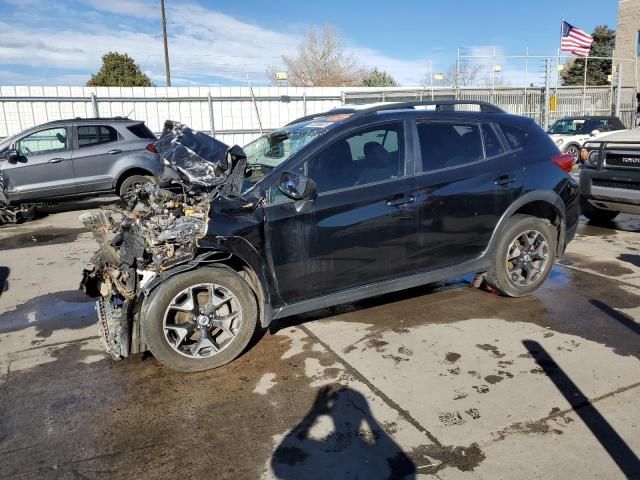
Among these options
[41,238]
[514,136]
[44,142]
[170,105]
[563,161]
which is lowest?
[41,238]

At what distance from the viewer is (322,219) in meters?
3.96

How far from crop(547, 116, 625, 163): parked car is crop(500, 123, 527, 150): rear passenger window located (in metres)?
13.5

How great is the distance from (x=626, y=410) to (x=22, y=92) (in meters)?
16.4

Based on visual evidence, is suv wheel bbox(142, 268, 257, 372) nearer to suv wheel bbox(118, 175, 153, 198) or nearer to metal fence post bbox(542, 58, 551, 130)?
suv wheel bbox(118, 175, 153, 198)

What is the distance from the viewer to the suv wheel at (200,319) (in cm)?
365

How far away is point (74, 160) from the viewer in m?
10.5

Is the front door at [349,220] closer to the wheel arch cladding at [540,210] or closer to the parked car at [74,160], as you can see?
the wheel arch cladding at [540,210]

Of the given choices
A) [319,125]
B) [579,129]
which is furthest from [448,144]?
[579,129]

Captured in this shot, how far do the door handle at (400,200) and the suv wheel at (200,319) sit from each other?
1305 mm

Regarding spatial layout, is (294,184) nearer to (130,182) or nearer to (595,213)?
(595,213)

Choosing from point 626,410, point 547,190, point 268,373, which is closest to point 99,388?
point 268,373

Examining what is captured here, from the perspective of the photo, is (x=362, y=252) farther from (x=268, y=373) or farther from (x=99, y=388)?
(x=99, y=388)

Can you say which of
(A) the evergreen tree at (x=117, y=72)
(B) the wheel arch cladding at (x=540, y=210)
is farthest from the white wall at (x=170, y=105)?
(A) the evergreen tree at (x=117, y=72)

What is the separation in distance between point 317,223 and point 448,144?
58.8 inches
